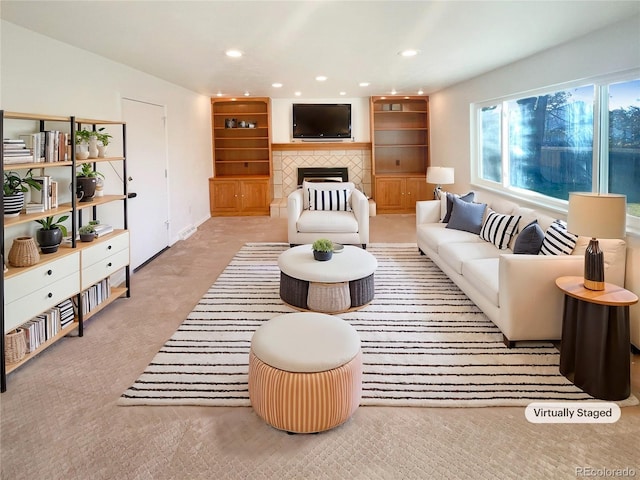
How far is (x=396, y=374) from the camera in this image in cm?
268

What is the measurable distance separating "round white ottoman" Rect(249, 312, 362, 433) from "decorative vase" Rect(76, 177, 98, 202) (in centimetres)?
227

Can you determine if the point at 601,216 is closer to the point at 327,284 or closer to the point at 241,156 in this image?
the point at 327,284

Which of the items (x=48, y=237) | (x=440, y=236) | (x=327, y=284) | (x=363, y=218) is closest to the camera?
(x=48, y=237)

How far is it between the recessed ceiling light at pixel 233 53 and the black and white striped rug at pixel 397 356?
86.3 inches

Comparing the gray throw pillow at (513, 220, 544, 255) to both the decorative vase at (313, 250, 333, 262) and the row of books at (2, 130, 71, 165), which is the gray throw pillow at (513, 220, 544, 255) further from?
the row of books at (2, 130, 71, 165)

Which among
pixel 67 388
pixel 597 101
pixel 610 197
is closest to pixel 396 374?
pixel 610 197

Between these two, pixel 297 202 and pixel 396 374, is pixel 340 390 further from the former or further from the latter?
pixel 297 202

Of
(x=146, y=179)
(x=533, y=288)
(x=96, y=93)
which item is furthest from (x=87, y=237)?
(x=533, y=288)

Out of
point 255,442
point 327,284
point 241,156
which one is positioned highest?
point 241,156

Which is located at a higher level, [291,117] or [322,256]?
[291,117]

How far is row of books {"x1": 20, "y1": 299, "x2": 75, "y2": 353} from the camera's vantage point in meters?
2.79

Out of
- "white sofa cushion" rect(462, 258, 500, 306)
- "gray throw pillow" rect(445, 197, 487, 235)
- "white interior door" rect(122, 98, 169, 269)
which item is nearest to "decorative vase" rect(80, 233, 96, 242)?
"white interior door" rect(122, 98, 169, 269)

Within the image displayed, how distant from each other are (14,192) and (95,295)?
1069 mm

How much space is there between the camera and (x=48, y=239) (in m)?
3.06
